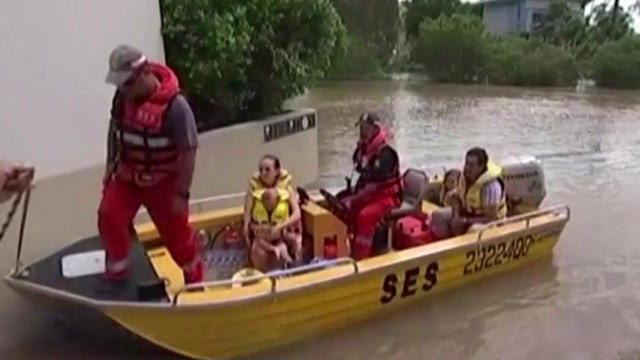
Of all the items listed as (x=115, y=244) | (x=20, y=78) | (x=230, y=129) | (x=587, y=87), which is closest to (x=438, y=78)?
(x=587, y=87)

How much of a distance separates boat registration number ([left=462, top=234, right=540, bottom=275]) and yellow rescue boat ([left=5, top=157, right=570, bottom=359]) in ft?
0.04

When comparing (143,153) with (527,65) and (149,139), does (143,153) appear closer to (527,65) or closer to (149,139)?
(149,139)

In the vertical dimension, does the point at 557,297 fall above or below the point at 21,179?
below

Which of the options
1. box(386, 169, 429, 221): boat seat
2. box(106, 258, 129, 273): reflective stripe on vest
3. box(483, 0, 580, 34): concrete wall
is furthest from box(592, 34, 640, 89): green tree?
box(106, 258, 129, 273): reflective stripe on vest

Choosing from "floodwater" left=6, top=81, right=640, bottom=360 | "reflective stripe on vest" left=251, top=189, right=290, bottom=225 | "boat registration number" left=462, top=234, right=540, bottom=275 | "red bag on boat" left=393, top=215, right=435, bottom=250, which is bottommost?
"floodwater" left=6, top=81, right=640, bottom=360

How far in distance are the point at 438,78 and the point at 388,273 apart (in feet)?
76.0

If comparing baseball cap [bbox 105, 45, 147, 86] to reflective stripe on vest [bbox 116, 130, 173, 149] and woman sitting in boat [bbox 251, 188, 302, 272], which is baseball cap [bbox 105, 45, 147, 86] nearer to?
reflective stripe on vest [bbox 116, 130, 173, 149]

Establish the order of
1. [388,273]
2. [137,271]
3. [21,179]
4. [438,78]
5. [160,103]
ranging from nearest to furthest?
[21,179]
[160,103]
[137,271]
[388,273]
[438,78]

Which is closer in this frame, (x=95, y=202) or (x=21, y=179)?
(x=21, y=179)

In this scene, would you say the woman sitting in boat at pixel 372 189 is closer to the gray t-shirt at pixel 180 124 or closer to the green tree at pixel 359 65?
the gray t-shirt at pixel 180 124

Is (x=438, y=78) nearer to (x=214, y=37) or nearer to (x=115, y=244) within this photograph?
(x=214, y=37)

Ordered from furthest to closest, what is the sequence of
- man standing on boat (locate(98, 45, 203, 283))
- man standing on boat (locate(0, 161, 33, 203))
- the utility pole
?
→ the utility pole
man standing on boat (locate(98, 45, 203, 283))
man standing on boat (locate(0, 161, 33, 203))

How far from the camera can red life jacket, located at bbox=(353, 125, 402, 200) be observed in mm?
5879

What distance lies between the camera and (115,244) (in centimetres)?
462
